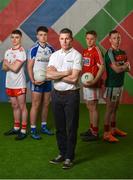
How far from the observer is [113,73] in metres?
4.51

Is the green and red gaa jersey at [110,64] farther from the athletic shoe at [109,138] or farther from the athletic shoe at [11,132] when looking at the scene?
the athletic shoe at [11,132]

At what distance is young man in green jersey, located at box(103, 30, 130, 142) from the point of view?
175 inches

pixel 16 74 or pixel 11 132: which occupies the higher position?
pixel 16 74

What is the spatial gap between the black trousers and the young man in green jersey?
0.96 meters

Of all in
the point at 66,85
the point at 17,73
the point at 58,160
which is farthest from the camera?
the point at 17,73

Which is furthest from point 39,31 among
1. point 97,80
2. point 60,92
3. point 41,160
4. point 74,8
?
point 74,8

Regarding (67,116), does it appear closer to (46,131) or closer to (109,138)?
(109,138)

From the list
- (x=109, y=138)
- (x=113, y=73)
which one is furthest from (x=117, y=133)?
(x=113, y=73)

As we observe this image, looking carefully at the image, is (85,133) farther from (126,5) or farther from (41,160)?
(126,5)

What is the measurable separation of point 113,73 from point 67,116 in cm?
109

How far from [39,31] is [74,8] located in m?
2.30

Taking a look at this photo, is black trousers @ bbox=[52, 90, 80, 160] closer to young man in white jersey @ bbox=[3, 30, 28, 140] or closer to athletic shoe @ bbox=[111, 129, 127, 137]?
young man in white jersey @ bbox=[3, 30, 28, 140]

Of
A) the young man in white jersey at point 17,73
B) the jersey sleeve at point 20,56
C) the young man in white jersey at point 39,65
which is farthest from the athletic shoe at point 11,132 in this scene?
the jersey sleeve at point 20,56

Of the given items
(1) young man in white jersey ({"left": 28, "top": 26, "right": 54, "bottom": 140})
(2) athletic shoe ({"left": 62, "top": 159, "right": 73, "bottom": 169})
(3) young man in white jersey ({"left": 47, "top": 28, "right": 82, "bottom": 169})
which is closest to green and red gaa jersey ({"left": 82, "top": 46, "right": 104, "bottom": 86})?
(1) young man in white jersey ({"left": 28, "top": 26, "right": 54, "bottom": 140})
